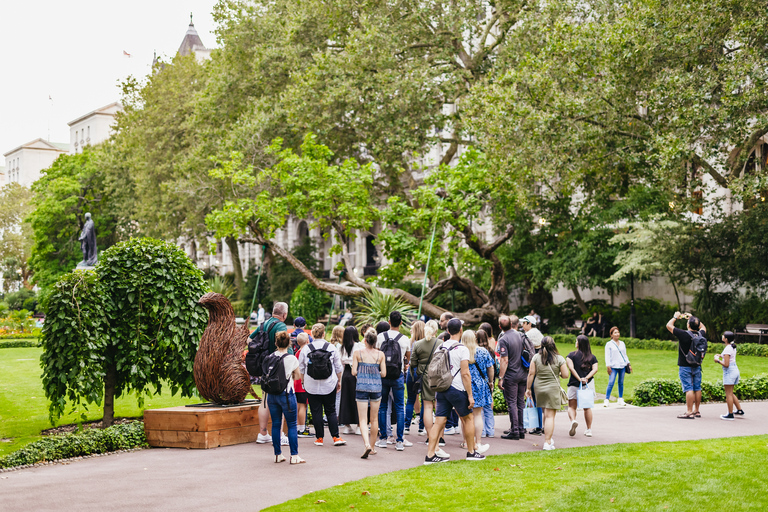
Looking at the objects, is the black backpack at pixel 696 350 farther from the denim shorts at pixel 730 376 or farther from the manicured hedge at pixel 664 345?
the manicured hedge at pixel 664 345

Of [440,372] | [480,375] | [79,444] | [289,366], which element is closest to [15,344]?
[79,444]

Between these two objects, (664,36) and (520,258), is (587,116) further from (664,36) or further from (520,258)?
(520,258)

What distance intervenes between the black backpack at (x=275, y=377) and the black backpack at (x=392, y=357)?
5.61ft

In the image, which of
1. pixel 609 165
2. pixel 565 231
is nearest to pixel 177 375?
pixel 609 165

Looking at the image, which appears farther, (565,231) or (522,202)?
(565,231)

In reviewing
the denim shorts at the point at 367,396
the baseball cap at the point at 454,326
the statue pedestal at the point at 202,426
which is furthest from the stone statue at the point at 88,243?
the baseball cap at the point at 454,326

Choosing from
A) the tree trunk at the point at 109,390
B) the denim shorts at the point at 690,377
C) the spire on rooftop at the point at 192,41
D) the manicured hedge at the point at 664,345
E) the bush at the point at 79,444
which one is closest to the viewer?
the bush at the point at 79,444

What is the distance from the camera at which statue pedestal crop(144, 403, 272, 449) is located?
422 inches

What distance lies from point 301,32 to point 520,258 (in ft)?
45.3

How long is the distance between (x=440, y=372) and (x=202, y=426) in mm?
3758

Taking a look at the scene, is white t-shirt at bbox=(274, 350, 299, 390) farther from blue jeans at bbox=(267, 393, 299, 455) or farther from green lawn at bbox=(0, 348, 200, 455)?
green lawn at bbox=(0, 348, 200, 455)

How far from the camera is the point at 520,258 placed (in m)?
33.4

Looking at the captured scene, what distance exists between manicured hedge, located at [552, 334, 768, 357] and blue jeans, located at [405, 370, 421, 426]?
47.5ft

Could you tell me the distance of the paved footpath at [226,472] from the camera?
784 cm
